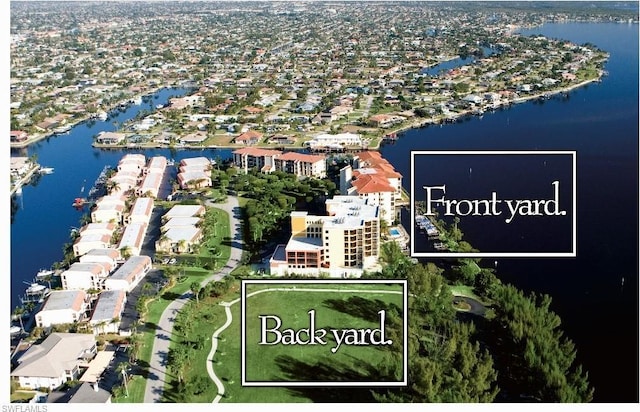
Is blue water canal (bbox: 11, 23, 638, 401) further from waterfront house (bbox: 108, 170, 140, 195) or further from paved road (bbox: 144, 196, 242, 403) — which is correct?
paved road (bbox: 144, 196, 242, 403)

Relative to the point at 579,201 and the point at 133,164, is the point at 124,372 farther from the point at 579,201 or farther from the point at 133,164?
the point at 133,164

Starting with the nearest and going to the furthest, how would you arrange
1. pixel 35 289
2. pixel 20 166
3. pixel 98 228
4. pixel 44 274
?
1. pixel 35 289
2. pixel 44 274
3. pixel 98 228
4. pixel 20 166

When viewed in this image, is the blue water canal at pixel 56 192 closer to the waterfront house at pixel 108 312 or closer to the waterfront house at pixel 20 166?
the waterfront house at pixel 20 166


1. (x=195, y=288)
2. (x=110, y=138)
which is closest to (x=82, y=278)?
(x=195, y=288)

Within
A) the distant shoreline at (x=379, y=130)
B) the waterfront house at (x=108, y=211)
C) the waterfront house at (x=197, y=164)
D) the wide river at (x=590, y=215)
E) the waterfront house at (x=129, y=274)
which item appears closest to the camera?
the wide river at (x=590, y=215)

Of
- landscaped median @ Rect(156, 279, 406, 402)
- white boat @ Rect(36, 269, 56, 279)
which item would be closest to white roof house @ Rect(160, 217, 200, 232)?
white boat @ Rect(36, 269, 56, 279)

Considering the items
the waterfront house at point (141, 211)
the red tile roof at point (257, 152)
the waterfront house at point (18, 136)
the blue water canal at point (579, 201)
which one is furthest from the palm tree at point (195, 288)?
the waterfront house at point (18, 136)

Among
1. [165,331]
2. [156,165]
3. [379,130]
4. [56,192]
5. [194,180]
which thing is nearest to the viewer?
[165,331]
